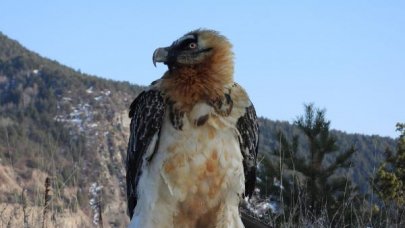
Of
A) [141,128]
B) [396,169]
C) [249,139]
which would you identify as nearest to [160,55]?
[141,128]

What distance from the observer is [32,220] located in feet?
18.2

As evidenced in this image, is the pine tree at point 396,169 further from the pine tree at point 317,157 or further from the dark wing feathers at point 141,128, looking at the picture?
the dark wing feathers at point 141,128

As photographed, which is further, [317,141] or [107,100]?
[107,100]

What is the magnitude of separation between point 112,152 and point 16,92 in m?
35.3

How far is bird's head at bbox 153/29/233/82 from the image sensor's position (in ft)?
14.9

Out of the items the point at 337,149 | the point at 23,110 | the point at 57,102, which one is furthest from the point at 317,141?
the point at 57,102

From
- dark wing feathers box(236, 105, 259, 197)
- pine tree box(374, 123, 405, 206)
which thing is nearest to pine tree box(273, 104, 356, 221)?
pine tree box(374, 123, 405, 206)

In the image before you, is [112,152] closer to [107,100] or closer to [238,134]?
[107,100]

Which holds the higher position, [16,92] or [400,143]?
[16,92]

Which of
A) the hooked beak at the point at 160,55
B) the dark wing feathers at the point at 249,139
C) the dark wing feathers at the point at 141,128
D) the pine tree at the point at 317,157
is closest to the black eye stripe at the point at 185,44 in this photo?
the hooked beak at the point at 160,55

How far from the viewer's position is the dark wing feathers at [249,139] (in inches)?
180

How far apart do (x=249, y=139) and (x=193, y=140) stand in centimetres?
48

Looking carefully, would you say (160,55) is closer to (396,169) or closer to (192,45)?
(192,45)

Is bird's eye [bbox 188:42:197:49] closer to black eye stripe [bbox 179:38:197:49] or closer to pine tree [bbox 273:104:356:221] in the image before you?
black eye stripe [bbox 179:38:197:49]
